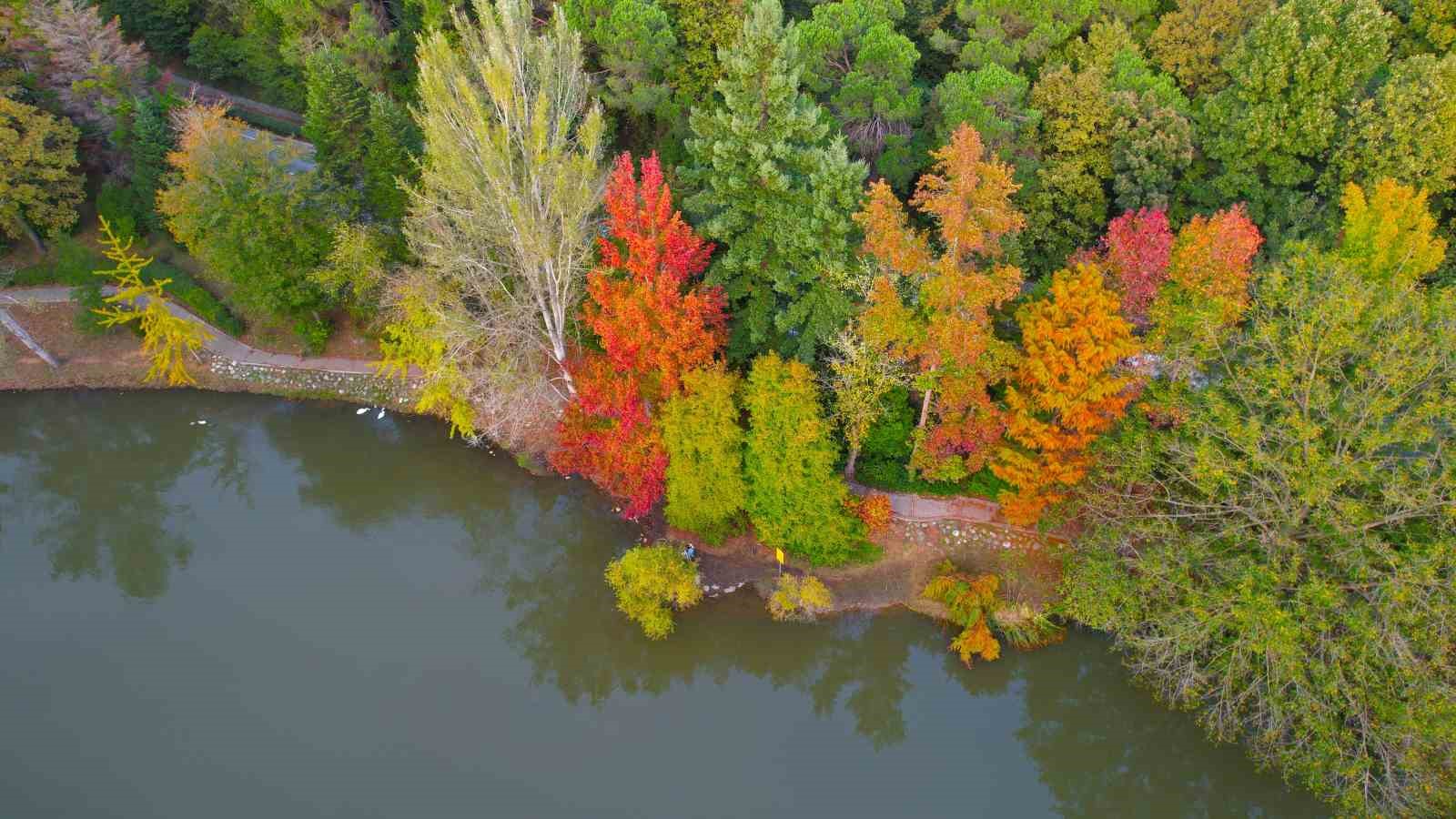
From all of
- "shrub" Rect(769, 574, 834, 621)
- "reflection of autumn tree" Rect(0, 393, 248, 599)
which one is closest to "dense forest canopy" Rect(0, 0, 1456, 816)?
"shrub" Rect(769, 574, 834, 621)

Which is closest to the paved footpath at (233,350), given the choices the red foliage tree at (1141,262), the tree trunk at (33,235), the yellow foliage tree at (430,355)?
the tree trunk at (33,235)

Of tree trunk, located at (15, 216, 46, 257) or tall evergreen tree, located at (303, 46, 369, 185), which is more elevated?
tall evergreen tree, located at (303, 46, 369, 185)

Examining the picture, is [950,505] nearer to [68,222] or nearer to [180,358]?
[180,358]

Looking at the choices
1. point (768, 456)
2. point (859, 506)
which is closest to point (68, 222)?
point (768, 456)

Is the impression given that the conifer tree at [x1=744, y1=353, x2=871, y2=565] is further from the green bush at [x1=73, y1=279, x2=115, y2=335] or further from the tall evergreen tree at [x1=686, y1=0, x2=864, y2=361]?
the green bush at [x1=73, y1=279, x2=115, y2=335]

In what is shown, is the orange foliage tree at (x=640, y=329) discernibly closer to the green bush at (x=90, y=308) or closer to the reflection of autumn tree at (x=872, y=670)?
the reflection of autumn tree at (x=872, y=670)

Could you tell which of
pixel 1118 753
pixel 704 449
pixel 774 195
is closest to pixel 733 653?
pixel 704 449
